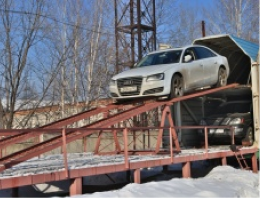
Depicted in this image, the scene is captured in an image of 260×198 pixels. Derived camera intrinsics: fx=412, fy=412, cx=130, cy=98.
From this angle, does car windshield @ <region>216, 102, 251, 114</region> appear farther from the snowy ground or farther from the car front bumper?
the car front bumper

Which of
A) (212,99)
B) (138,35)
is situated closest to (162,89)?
(212,99)

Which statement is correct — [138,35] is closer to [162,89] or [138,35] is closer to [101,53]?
[101,53]

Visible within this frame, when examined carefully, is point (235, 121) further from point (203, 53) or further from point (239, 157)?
point (203, 53)

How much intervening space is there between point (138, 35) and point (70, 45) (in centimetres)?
496

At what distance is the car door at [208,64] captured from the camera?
12609mm

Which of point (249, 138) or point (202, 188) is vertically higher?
point (249, 138)

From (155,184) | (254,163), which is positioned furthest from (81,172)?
(254,163)

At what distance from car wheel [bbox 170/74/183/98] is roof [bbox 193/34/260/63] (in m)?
2.86

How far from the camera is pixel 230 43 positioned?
48.1ft

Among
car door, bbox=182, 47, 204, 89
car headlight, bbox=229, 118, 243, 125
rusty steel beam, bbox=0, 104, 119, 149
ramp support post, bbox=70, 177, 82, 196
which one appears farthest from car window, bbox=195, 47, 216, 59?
ramp support post, bbox=70, 177, 82, 196

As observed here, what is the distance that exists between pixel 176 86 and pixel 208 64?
2.26m

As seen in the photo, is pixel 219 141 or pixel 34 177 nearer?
pixel 34 177

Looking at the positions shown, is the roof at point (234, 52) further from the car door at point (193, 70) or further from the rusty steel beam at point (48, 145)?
the rusty steel beam at point (48, 145)

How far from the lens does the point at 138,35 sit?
82.1 ft
